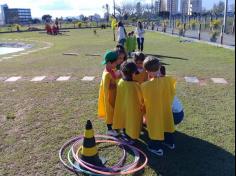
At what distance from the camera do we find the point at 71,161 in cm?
435

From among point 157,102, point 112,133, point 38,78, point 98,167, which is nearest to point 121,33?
point 38,78

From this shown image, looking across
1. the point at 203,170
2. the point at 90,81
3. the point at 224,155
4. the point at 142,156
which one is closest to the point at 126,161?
the point at 142,156

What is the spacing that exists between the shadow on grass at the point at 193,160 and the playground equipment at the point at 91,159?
18 cm

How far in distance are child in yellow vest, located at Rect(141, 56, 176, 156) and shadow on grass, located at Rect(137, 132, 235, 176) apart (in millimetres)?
206

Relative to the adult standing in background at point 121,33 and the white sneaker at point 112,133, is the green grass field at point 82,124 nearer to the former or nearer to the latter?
the white sneaker at point 112,133

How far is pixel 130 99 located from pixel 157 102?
0.39 metres

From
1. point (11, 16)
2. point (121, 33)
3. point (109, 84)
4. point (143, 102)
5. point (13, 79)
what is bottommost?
point (13, 79)

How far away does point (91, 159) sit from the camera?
14.1 ft

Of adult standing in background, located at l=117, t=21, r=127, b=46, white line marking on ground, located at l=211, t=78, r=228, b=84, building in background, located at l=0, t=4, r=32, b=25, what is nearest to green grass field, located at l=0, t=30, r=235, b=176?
white line marking on ground, located at l=211, t=78, r=228, b=84

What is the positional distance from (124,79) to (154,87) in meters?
0.50

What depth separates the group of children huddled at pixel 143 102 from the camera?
425 cm

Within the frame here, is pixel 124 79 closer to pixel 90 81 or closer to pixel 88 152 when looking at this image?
pixel 88 152

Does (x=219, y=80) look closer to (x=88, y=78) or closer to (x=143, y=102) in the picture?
(x=88, y=78)

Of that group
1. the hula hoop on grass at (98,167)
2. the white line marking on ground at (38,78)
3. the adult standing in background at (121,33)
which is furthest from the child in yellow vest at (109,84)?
the adult standing in background at (121,33)
